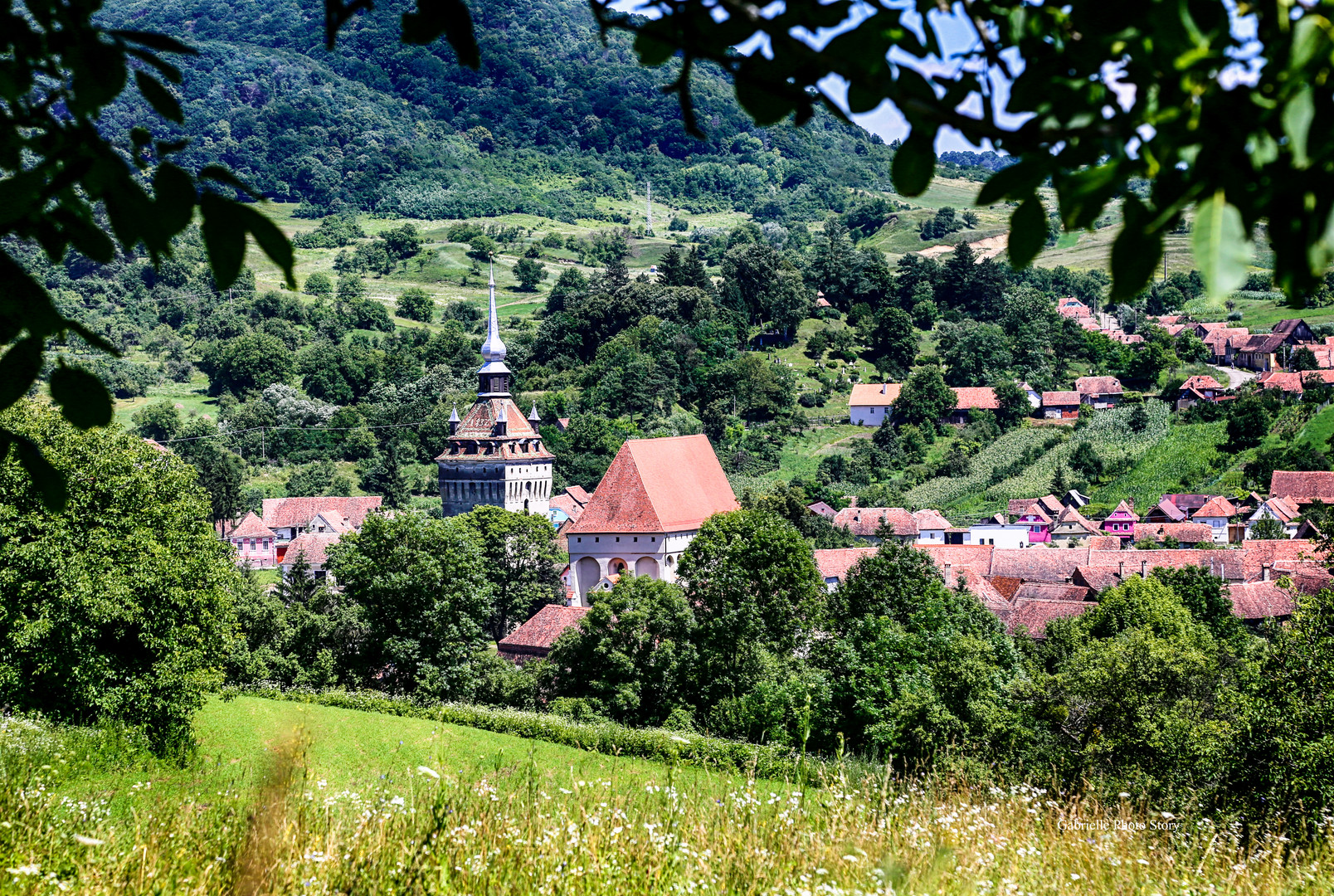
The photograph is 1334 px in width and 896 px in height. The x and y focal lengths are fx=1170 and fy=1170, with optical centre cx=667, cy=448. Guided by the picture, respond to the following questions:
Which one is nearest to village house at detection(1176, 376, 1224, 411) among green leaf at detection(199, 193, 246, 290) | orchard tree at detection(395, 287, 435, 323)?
orchard tree at detection(395, 287, 435, 323)

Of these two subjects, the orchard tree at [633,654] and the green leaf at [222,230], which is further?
the orchard tree at [633,654]

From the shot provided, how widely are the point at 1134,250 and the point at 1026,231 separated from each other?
0.77 ft

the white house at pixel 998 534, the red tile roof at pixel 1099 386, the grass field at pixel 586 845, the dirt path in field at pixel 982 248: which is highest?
the dirt path in field at pixel 982 248

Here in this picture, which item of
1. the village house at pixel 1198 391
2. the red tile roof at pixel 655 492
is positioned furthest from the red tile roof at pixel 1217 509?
the red tile roof at pixel 655 492

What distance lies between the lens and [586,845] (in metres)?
4.26

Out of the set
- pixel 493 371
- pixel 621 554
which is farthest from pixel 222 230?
pixel 493 371

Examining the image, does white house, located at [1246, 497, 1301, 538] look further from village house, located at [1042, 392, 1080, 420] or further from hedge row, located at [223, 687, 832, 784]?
hedge row, located at [223, 687, 832, 784]

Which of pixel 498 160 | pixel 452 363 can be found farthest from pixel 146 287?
pixel 498 160

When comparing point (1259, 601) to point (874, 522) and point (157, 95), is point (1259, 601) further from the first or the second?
point (157, 95)

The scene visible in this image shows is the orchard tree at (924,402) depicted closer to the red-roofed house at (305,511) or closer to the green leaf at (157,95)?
the red-roofed house at (305,511)

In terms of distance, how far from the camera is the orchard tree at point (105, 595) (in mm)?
16625

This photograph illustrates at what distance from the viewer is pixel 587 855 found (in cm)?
416

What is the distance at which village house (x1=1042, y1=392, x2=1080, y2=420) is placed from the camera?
6981cm

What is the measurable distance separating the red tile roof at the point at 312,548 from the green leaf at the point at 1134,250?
173 feet
